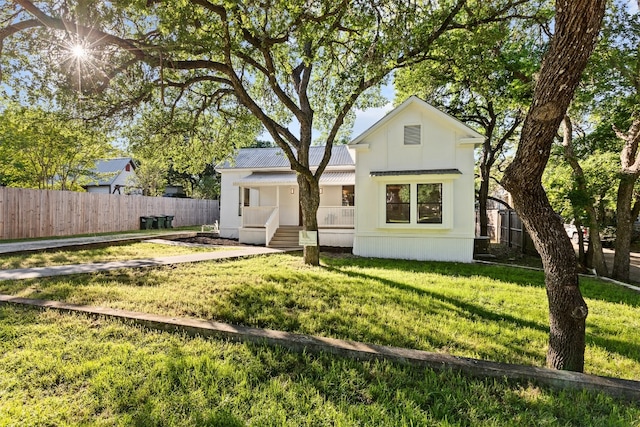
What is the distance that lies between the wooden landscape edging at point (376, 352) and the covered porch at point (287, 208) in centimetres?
1009

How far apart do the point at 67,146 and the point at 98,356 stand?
56.5 feet

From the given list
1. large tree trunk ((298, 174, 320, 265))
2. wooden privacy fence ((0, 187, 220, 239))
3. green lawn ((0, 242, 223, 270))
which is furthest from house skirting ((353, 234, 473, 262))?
wooden privacy fence ((0, 187, 220, 239))

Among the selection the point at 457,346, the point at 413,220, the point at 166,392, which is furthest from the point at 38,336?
the point at 413,220

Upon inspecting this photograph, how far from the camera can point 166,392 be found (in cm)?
273

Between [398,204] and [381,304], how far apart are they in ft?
23.6

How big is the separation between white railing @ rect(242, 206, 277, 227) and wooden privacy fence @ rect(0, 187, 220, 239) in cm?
891

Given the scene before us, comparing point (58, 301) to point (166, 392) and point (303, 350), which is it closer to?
point (166, 392)

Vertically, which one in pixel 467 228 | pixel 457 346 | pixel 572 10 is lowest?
pixel 457 346

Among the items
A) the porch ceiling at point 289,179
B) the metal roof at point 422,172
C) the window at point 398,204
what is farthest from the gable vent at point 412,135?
the porch ceiling at point 289,179

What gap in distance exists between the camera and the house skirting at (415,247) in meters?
11.5

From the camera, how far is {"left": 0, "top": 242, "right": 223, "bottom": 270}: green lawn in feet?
28.2

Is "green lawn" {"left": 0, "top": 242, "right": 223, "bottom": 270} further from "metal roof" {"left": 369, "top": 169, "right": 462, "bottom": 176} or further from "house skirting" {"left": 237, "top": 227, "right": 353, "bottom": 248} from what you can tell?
"metal roof" {"left": 369, "top": 169, "right": 462, "bottom": 176}

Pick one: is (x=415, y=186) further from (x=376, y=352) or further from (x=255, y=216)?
(x=376, y=352)

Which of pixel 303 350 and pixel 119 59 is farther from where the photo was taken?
pixel 119 59
